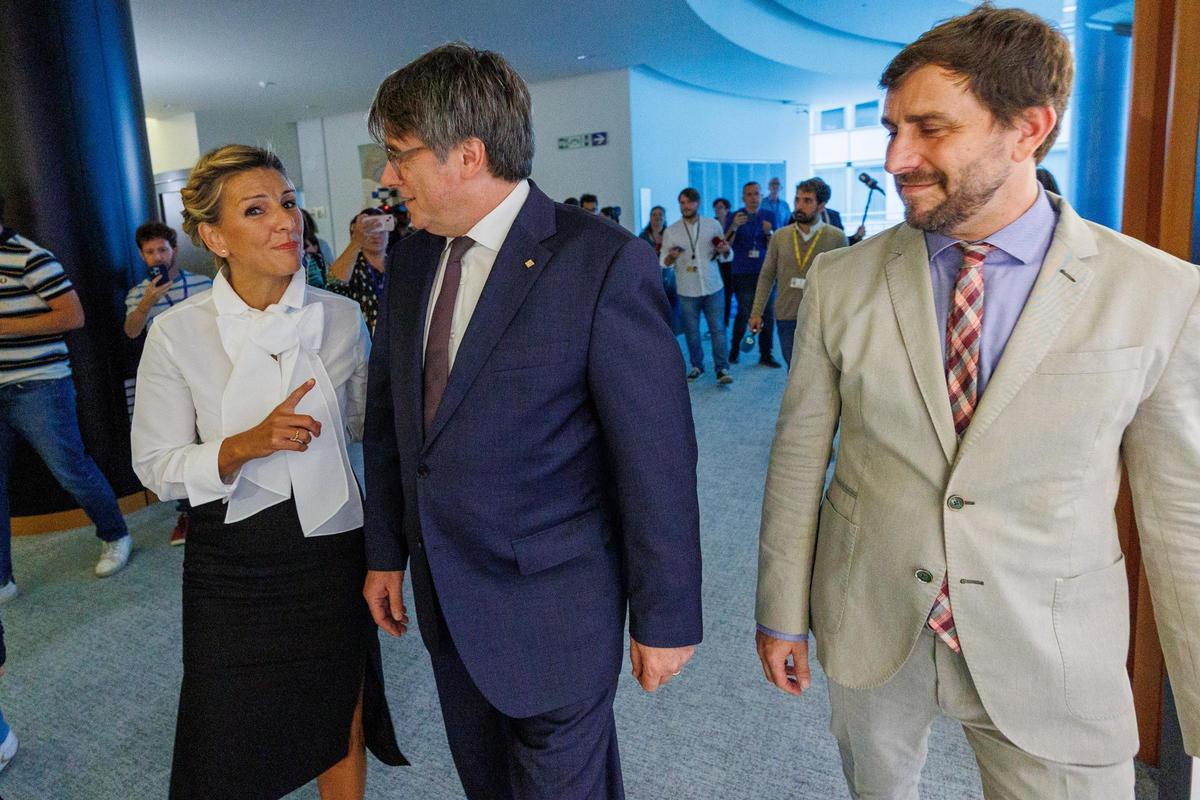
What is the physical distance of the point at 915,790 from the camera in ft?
4.73

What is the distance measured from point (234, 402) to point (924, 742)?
1.50m

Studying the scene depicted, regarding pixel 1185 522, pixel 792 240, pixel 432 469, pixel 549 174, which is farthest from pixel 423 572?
pixel 549 174

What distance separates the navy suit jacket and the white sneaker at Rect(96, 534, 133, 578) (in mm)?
3019

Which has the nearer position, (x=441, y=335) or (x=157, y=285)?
(x=441, y=335)

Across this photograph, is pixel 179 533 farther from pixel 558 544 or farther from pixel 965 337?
pixel 965 337

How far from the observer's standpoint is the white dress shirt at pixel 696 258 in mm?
7375

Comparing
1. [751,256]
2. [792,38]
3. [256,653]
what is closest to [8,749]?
[256,653]

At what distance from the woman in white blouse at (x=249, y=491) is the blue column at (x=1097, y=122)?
12.8 feet

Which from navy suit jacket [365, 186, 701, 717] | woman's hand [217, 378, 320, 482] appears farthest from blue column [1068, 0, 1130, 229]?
woman's hand [217, 378, 320, 482]

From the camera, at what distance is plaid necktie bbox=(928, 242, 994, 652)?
1.17m

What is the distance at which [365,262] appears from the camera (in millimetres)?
3875

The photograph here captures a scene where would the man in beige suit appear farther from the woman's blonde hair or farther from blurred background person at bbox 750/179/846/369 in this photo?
blurred background person at bbox 750/179/846/369

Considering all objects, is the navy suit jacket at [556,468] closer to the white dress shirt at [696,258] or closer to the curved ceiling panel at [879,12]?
the white dress shirt at [696,258]

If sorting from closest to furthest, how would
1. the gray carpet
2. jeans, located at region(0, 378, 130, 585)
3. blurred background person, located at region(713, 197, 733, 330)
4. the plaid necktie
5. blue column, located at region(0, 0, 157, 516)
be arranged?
the plaid necktie < the gray carpet < jeans, located at region(0, 378, 130, 585) < blue column, located at region(0, 0, 157, 516) < blurred background person, located at region(713, 197, 733, 330)
